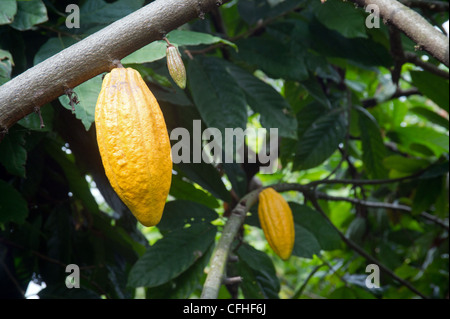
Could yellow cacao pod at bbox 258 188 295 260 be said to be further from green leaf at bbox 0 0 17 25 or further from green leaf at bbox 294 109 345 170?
green leaf at bbox 0 0 17 25

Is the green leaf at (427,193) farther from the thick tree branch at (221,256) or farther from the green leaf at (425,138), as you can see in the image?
the thick tree branch at (221,256)

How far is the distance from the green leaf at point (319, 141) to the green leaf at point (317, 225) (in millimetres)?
246

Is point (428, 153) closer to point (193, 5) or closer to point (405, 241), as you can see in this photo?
point (405, 241)

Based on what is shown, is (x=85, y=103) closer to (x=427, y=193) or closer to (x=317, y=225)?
(x=317, y=225)

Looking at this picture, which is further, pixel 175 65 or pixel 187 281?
pixel 187 281

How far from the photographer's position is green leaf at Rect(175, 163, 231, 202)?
1.41m

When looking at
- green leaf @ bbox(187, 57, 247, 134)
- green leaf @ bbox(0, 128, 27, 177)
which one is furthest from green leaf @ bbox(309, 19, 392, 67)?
green leaf @ bbox(0, 128, 27, 177)

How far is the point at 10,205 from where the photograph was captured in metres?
1.29

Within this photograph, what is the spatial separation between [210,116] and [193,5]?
671 millimetres

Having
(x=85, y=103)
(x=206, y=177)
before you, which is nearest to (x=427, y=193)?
(x=206, y=177)

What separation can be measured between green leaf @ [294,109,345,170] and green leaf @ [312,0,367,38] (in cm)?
48

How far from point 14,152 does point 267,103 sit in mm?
763

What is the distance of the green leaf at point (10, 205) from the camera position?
1.28m
